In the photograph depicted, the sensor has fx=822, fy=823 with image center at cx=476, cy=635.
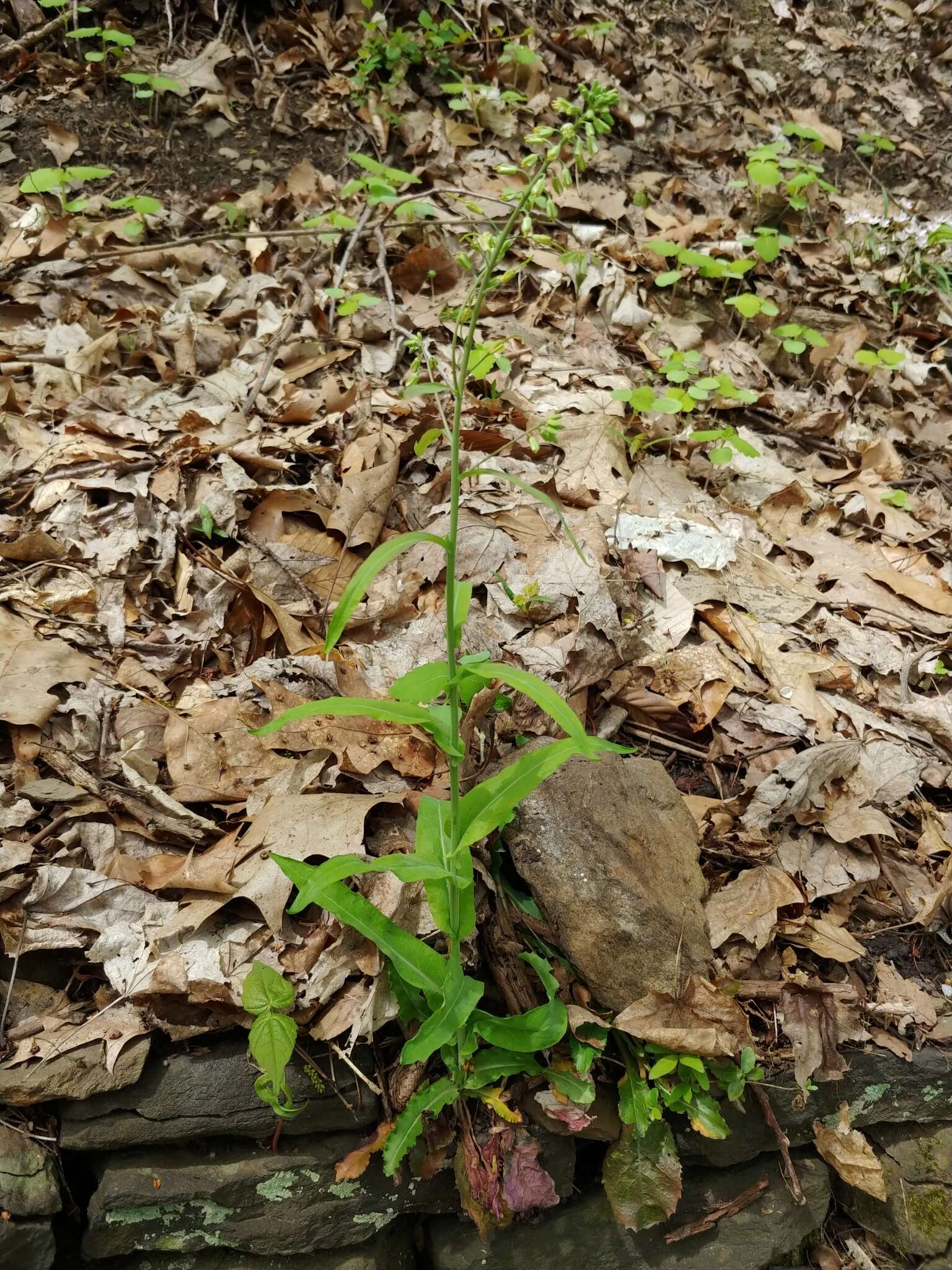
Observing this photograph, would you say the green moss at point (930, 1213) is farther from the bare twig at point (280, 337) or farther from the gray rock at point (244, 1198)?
the bare twig at point (280, 337)

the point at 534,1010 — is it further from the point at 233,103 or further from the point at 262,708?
the point at 233,103

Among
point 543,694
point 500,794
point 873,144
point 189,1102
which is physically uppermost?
point 873,144

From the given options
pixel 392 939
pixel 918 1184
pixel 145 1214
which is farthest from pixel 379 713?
pixel 918 1184

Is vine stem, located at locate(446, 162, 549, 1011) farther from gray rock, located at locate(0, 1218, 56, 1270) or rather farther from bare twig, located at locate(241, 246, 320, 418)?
bare twig, located at locate(241, 246, 320, 418)

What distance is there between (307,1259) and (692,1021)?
1.32m

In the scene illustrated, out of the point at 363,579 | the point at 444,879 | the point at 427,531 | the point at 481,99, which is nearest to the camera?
the point at 363,579

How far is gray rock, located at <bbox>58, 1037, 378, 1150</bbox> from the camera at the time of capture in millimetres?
2117

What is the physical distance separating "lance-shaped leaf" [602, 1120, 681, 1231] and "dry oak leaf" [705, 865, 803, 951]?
57cm

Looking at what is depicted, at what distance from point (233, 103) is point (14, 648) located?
4.26m

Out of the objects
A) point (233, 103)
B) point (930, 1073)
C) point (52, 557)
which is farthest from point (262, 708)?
point (233, 103)

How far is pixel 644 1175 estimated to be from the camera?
233 cm

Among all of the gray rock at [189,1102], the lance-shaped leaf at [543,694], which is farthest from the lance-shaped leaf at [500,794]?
the gray rock at [189,1102]

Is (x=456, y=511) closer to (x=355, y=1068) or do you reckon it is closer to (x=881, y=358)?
(x=355, y=1068)

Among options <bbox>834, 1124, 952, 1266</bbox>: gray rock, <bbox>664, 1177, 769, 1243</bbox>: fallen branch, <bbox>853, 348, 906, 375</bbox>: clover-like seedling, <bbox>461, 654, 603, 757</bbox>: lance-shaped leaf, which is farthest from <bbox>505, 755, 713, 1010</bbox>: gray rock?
<bbox>853, 348, 906, 375</bbox>: clover-like seedling
